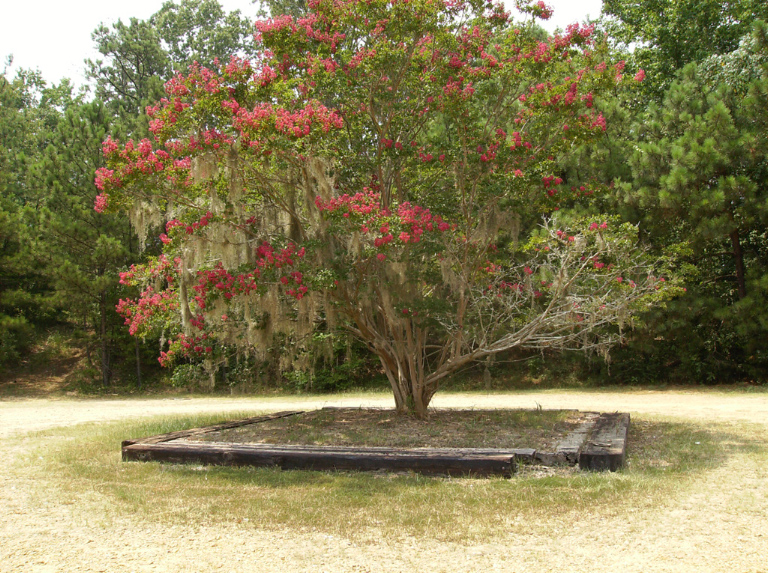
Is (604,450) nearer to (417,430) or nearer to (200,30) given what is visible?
(417,430)

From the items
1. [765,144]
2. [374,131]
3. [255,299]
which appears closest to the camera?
[255,299]

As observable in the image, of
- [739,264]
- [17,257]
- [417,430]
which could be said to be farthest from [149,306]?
[739,264]

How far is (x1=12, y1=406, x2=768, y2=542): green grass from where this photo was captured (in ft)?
12.6

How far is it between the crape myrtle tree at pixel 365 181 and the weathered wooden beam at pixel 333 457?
166 cm

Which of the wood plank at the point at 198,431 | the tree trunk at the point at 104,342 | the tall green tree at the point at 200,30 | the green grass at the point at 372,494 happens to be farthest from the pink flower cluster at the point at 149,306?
the tall green tree at the point at 200,30

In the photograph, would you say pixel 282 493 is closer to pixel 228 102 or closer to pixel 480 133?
pixel 228 102

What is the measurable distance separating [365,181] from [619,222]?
28.1 ft

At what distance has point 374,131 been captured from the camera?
331 inches

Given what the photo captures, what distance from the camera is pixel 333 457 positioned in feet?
17.8

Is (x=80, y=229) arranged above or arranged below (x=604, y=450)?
above

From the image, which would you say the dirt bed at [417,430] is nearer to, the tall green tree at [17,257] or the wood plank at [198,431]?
the wood plank at [198,431]

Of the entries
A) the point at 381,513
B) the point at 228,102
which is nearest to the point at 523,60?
the point at 228,102

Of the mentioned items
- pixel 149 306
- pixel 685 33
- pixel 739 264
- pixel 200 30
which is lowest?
pixel 149 306

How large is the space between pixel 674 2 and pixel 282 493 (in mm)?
19794
